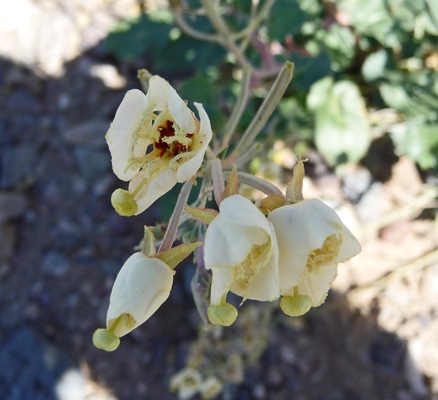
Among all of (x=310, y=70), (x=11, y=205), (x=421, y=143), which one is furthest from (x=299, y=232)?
(x=11, y=205)

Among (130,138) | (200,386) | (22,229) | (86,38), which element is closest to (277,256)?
(130,138)

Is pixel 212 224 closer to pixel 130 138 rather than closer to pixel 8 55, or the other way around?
pixel 130 138

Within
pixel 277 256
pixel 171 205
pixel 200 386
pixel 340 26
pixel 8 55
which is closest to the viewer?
pixel 277 256

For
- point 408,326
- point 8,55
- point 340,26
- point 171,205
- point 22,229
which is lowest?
point 408,326

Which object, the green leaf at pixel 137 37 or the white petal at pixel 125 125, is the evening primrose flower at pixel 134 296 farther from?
the green leaf at pixel 137 37

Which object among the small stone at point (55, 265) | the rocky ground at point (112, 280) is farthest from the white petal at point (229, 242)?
the small stone at point (55, 265)

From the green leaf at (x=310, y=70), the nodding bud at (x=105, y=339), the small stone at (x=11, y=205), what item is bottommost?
the small stone at (x=11, y=205)

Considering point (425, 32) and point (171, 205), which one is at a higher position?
point (425, 32)
